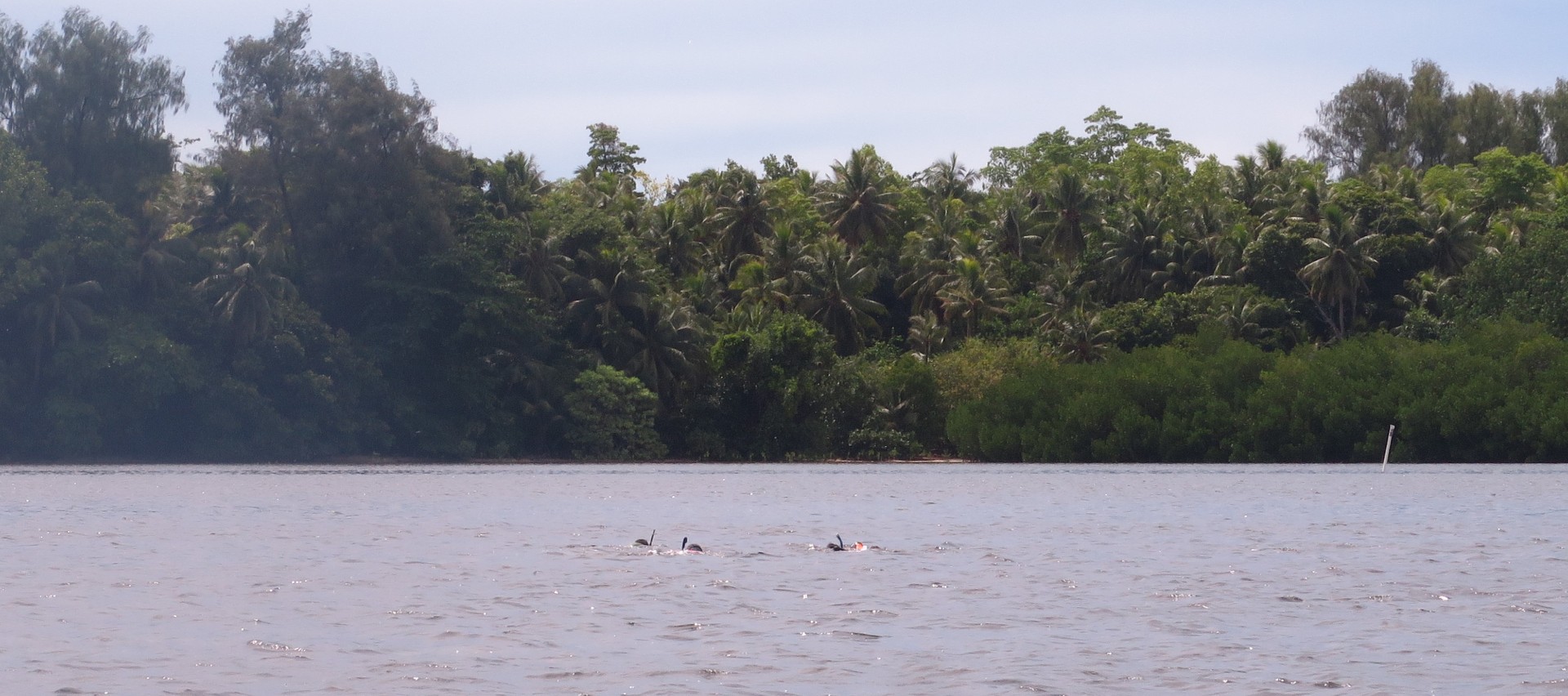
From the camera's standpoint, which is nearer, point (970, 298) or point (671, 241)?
point (970, 298)

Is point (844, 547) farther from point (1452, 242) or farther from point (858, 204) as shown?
point (858, 204)

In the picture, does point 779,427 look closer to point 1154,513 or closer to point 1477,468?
point 1477,468

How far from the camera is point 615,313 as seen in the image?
7844 centimetres

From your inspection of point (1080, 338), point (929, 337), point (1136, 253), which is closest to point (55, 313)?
point (929, 337)

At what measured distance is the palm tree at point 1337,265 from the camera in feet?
246

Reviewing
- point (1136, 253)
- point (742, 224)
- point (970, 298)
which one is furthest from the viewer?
point (742, 224)

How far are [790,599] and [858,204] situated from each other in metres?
74.1

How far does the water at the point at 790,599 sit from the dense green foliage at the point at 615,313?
3146 centimetres

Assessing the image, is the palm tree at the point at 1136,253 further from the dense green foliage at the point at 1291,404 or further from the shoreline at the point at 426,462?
the shoreline at the point at 426,462

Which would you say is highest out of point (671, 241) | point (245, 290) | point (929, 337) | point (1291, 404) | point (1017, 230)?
point (1017, 230)

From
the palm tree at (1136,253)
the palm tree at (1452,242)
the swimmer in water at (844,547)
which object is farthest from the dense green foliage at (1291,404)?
the swimmer in water at (844,547)

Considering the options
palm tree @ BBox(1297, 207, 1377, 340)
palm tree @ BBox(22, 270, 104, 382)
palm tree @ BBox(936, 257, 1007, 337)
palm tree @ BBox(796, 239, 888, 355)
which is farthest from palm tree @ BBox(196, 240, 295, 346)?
palm tree @ BBox(1297, 207, 1377, 340)

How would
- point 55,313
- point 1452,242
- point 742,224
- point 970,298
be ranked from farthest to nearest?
point 742,224 → point 970,298 → point 1452,242 → point 55,313

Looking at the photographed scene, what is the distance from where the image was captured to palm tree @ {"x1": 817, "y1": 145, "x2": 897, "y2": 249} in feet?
302
